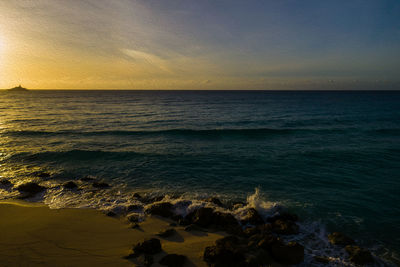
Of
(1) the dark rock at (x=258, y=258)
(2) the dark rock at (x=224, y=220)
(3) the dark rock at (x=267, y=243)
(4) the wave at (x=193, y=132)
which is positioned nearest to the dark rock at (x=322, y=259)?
(3) the dark rock at (x=267, y=243)

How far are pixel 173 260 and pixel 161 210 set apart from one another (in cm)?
309

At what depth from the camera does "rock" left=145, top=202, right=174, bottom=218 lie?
28.6 feet

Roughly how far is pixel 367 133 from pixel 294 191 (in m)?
20.0

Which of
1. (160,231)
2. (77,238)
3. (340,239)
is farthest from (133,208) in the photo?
(340,239)

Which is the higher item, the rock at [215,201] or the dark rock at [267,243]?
the dark rock at [267,243]

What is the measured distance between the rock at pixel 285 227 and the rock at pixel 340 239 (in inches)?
43.7

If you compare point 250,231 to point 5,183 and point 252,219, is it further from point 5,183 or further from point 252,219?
point 5,183

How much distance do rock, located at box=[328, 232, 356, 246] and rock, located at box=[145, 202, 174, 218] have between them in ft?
19.7

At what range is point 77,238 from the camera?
7121mm

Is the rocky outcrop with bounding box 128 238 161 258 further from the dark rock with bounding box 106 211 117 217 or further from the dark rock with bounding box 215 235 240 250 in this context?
the dark rock with bounding box 106 211 117 217

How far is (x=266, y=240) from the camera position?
6340mm

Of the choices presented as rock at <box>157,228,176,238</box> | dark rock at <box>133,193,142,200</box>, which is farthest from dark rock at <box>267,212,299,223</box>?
dark rock at <box>133,193,142,200</box>

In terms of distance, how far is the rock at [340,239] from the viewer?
274 inches

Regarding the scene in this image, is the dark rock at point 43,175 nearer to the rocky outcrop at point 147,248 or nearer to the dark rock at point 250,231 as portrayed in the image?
the rocky outcrop at point 147,248
